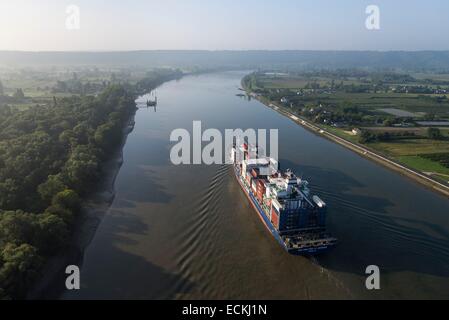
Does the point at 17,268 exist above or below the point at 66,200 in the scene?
below

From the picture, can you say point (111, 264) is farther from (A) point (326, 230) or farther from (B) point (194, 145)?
(B) point (194, 145)

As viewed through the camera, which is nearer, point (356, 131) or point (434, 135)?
point (434, 135)

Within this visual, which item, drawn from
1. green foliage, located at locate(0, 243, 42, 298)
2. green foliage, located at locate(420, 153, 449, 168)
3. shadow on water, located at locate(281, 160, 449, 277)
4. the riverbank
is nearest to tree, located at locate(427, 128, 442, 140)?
green foliage, located at locate(420, 153, 449, 168)

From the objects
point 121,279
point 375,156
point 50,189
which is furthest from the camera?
point 375,156

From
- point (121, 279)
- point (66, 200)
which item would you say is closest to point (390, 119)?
point (66, 200)

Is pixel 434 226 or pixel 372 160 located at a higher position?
pixel 372 160

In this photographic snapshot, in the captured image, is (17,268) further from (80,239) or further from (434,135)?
(434,135)
